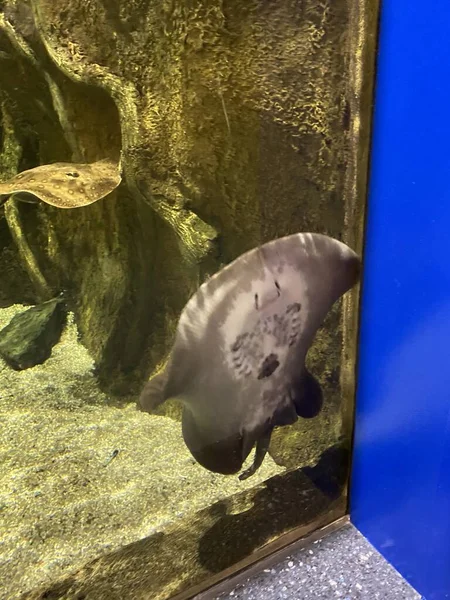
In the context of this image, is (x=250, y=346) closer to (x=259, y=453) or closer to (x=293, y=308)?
(x=293, y=308)

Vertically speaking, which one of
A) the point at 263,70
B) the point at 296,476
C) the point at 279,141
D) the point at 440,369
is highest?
the point at 263,70

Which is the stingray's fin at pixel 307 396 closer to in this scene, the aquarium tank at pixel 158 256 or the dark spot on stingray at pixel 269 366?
the aquarium tank at pixel 158 256

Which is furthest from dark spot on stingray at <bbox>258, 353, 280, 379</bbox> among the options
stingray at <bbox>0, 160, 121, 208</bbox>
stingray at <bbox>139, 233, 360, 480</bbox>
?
stingray at <bbox>0, 160, 121, 208</bbox>

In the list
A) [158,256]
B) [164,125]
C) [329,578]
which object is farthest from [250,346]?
[329,578]

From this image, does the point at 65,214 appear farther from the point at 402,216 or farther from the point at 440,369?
the point at 440,369

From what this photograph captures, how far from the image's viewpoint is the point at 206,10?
128cm

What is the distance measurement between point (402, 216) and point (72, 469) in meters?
1.13

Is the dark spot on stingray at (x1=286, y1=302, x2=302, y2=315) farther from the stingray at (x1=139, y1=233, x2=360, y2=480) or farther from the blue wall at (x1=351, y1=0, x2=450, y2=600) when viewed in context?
the blue wall at (x1=351, y1=0, x2=450, y2=600)

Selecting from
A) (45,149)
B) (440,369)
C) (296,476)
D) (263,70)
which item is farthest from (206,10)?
(296,476)

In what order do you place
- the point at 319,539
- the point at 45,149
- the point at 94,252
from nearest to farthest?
the point at 45,149 → the point at 94,252 → the point at 319,539

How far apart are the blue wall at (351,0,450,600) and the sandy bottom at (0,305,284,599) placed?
0.62m

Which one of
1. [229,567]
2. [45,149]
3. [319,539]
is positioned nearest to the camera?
[45,149]

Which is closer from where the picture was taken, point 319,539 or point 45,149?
point 45,149

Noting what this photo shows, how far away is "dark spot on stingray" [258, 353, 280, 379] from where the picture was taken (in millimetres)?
1458
